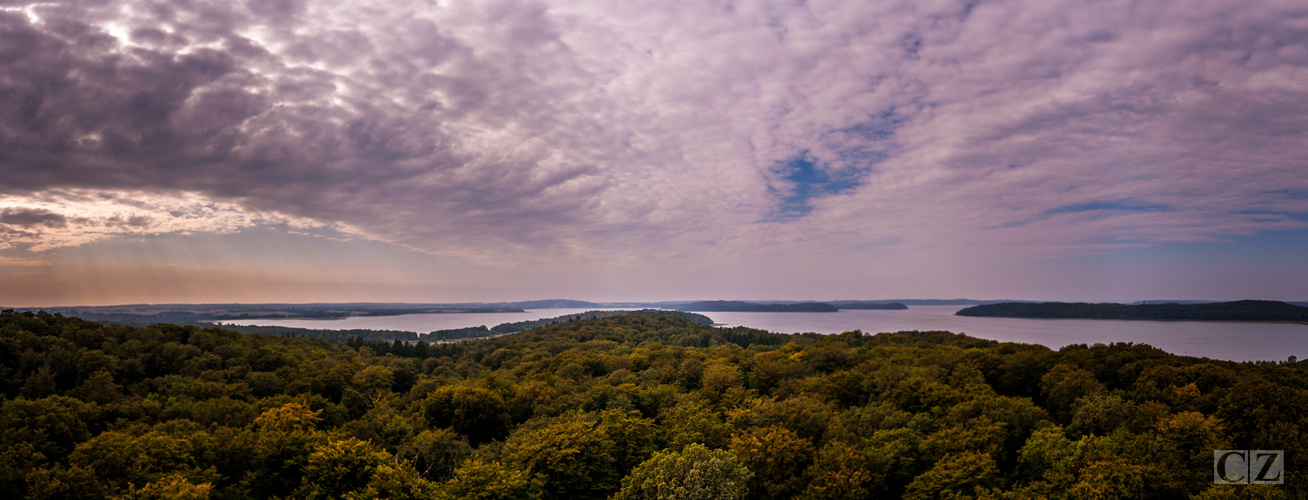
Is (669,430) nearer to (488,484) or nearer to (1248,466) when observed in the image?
(488,484)

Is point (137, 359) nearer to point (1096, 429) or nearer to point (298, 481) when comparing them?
point (298, 481)

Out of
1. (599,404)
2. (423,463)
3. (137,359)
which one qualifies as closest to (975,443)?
(599,404)

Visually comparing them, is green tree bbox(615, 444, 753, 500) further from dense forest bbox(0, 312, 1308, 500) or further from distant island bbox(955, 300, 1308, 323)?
distant island bbox(955, 300, 1308, 323)

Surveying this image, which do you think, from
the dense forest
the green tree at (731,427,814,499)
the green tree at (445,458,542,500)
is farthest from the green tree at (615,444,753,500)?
the green tree at (445,458,542,500)

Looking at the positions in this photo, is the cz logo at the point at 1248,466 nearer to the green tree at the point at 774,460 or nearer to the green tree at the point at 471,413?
the green tree at the point at 774,460

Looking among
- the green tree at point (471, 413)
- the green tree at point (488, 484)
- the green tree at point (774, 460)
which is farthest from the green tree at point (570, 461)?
the green tree at point (471, 413)

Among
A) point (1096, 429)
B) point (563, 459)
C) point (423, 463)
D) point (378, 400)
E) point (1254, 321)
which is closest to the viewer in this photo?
point (563, 459)

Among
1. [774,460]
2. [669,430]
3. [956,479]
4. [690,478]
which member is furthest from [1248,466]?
[669,430]
